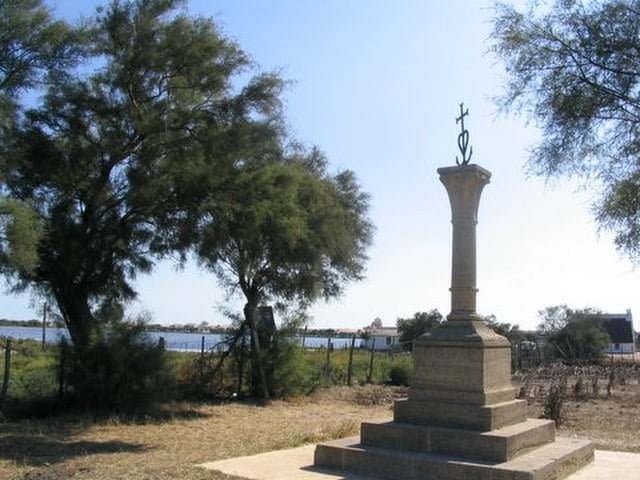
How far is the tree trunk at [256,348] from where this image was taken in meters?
20.9

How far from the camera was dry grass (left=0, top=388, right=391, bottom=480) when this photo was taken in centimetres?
979

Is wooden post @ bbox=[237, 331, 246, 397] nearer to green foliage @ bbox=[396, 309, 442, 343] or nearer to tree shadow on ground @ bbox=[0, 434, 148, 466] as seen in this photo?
tree shadow on ground @ bbox=[0, 434, 148, 466]

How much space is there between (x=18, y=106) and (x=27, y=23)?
5.30 feet

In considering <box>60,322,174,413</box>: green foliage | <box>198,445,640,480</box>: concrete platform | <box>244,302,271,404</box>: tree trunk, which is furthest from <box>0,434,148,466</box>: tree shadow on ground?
<box>244,302,271,404</box>: tree trunk

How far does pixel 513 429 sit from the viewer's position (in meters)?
9.61

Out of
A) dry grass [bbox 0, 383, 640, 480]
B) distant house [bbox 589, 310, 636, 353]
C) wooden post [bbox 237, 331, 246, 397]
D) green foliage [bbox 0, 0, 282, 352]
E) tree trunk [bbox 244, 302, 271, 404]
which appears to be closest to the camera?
dry grass [bbox 0, 383, 640, 480]

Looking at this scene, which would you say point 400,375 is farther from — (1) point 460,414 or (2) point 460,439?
(2) point 460,439

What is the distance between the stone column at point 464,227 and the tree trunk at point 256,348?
11.2 metres

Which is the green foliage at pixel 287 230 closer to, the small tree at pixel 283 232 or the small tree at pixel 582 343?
A: the small tree at pixel 283 232

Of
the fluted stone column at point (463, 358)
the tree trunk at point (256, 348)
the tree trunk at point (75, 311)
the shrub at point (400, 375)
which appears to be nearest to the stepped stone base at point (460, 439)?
the fluted stone column at point (463, 358)

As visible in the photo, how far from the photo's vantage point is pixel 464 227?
10.6m

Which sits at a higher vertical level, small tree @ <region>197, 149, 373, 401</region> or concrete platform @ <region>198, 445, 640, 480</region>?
small tree @ <region>197, 149, 373, 401</region>

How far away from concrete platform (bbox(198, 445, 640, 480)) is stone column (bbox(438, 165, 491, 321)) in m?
2.62

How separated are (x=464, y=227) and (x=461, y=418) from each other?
106 inches
